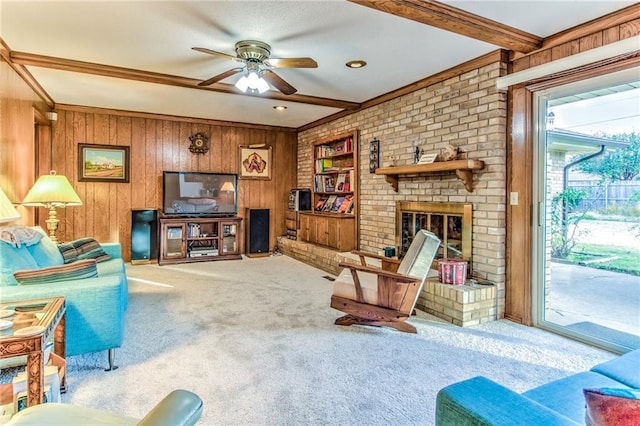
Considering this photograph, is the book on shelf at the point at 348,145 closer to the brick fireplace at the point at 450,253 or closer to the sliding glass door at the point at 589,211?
the brick fireplace at the point at 450,253

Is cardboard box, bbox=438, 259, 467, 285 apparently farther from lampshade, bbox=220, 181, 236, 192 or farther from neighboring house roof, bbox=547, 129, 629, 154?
lampshade, bbox=220, 181, 236, 192

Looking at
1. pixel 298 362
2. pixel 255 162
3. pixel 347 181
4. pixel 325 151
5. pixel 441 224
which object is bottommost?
pixel 298 362

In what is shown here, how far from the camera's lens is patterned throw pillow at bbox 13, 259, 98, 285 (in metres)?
2.27

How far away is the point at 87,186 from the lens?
18.8 ft

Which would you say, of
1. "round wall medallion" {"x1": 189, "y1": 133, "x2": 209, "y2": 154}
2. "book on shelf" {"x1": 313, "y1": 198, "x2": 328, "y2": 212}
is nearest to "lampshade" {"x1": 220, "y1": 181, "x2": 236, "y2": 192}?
"round wall medallion" {"x1": 189, "y1": 133, "x2": 209, "y2": 154}

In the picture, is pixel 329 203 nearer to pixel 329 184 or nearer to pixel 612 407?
pixel 329 184

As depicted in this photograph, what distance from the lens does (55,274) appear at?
7.61 ft

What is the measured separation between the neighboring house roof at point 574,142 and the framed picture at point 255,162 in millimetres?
4904

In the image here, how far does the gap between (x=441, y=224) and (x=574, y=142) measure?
55.1 inches

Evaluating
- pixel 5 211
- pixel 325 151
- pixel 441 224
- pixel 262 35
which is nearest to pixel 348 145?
pixel 325 151

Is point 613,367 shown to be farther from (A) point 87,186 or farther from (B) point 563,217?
(A) point 87,186

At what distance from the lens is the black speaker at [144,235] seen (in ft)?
19.0

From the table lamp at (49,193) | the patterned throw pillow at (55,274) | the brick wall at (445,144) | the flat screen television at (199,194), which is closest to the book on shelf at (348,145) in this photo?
the brick wall at (445,144)

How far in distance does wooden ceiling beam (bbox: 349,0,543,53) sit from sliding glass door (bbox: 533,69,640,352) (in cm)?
47
